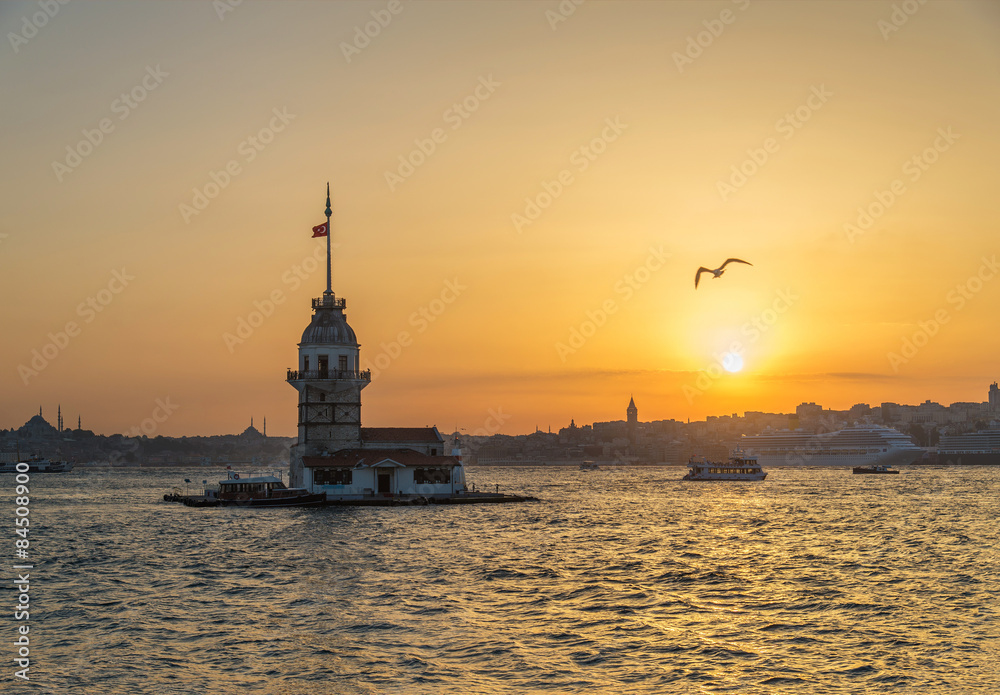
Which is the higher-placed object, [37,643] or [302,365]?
[302,365]

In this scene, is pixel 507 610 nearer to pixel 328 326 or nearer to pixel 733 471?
pixel 328 326

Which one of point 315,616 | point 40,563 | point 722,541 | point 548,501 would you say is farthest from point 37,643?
point 548,501

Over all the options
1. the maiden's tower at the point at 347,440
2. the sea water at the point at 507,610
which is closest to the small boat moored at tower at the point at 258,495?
the maiden's tower at the point at 347,440

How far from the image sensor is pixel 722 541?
58594 mm

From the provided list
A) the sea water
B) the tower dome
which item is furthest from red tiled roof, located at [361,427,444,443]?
the sea water

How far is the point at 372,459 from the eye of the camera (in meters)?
85.9

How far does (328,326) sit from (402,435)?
1162 centimetres

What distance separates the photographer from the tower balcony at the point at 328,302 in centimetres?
9306

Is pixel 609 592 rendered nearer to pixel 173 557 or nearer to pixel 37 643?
pixel 37 643

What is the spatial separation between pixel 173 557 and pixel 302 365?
39959 mm

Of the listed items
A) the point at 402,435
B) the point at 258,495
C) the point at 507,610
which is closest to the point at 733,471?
the point at 402,435

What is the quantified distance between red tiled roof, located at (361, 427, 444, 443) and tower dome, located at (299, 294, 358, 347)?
8011 millimetres

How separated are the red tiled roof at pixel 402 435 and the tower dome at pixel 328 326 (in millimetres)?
8011

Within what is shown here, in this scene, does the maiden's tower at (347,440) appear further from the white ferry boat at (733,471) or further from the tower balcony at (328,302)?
the white ferry boat at (733,471)
